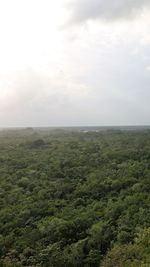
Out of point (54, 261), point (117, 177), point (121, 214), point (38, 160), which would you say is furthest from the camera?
point (38, 160)

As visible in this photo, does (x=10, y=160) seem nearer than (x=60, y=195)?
No

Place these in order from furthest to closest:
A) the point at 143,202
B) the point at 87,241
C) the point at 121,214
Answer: the point at 143,202
the point at 121,214
the point at 87,241

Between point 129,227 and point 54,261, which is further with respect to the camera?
point 129,227

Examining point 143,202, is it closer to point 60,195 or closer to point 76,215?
point 76,215

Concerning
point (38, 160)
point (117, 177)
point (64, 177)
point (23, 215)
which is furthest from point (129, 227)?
point (38, 160)

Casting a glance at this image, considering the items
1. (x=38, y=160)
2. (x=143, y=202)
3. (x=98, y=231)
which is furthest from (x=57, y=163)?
(x=98, y=231)

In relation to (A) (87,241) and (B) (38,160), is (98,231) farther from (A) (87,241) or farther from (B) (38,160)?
(B) (38,160)

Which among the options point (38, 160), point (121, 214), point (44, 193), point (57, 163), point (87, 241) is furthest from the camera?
point (38, 160)
